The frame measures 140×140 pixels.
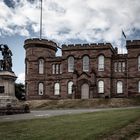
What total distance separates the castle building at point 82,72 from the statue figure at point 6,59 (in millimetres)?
27391

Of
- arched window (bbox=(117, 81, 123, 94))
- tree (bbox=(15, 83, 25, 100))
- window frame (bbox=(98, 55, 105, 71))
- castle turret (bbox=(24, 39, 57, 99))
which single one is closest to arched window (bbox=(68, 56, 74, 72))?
castle turret (bbox=(24, 39, 57, 99))

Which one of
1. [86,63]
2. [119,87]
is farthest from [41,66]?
[119,87]

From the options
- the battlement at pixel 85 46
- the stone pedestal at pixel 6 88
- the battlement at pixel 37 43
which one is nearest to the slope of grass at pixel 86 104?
the battlement at pixel 85 46

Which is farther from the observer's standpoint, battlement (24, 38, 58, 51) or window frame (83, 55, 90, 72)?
battlement (24, 38, 58, 51)

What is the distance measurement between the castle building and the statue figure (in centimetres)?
2739

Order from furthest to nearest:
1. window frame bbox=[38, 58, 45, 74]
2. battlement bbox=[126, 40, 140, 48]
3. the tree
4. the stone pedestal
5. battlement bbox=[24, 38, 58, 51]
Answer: the tree, window frame bbox=[38, 58, 45, 74], battlement bbox=[24, 38, 58, 51], battlement bbox=[126, 40, 140, 48], the stone pedestal

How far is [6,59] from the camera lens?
112ft

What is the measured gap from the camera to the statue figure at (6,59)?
34062 millimetres

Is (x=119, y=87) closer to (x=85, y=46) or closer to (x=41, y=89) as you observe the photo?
(x=85, y=46)

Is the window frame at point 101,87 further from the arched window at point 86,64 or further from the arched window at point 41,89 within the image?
the arched window at point 41,89

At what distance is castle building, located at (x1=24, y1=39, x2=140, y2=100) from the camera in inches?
2384

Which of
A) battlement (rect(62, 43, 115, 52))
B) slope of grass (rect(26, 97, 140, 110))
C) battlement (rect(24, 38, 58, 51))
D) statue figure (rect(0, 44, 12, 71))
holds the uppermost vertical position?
battlement (rect(24, 38, 58, 51))

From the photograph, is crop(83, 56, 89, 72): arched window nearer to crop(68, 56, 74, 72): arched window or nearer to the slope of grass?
crop(68, 56, 74, 72): arched window

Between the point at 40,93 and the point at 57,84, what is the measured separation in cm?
319
